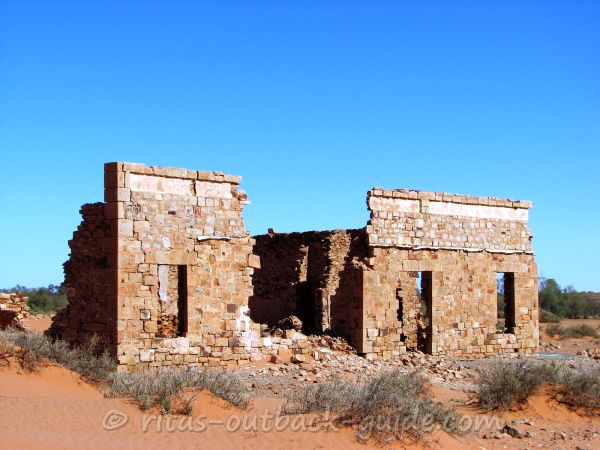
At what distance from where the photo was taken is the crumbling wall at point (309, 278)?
20.1 metres

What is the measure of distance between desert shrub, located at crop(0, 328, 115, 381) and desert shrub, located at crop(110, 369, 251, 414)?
2.16ft

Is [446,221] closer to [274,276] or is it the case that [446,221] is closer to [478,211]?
[478,211]

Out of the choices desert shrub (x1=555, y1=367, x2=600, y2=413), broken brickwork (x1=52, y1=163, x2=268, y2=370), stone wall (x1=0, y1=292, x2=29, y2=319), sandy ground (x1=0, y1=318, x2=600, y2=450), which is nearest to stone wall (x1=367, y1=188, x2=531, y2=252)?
broken brickwork (x1=52, y1=163, x2=268, y2=370)

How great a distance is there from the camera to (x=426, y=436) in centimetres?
1037

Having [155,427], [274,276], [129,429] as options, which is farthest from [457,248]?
[129,429]

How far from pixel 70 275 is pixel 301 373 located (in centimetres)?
494

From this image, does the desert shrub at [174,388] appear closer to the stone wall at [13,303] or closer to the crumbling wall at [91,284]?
the crumbling wall at [91,284]

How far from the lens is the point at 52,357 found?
1281 centimetres

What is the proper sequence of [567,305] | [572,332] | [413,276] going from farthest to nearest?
[567,305] < [572,332] < [413,276]

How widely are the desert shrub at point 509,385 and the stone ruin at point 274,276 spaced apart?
4421 millimetres

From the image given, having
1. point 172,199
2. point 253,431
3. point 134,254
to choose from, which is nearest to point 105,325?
point 134,254

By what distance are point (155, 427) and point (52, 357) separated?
380 centimetres

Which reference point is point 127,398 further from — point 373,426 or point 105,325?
point 105,325

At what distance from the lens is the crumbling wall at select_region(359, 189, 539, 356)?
18422 millimetres
